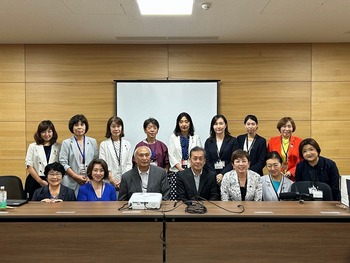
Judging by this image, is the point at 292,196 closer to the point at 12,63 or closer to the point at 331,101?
the point at 331,101

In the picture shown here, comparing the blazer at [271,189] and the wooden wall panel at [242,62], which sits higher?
the wooden wall panel at [242,62]

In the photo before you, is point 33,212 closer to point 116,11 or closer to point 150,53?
point 116,11

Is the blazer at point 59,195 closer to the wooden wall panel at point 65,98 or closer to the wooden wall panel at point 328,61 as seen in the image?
the wooden wall panel at point 65,98

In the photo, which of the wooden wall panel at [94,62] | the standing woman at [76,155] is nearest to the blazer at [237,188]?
the standing woman at [76,155]

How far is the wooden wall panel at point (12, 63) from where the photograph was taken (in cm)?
542

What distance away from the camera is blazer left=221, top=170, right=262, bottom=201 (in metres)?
3.16

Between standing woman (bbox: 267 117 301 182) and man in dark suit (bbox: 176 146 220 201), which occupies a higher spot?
standing woman (bbox: 267 117 301 182)

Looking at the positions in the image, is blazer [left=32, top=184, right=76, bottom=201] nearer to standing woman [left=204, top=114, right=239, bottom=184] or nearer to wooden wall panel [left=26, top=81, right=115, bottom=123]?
standing woman [left=204, top=114, right=239, bottom=184]

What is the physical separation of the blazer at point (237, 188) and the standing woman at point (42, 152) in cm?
214
